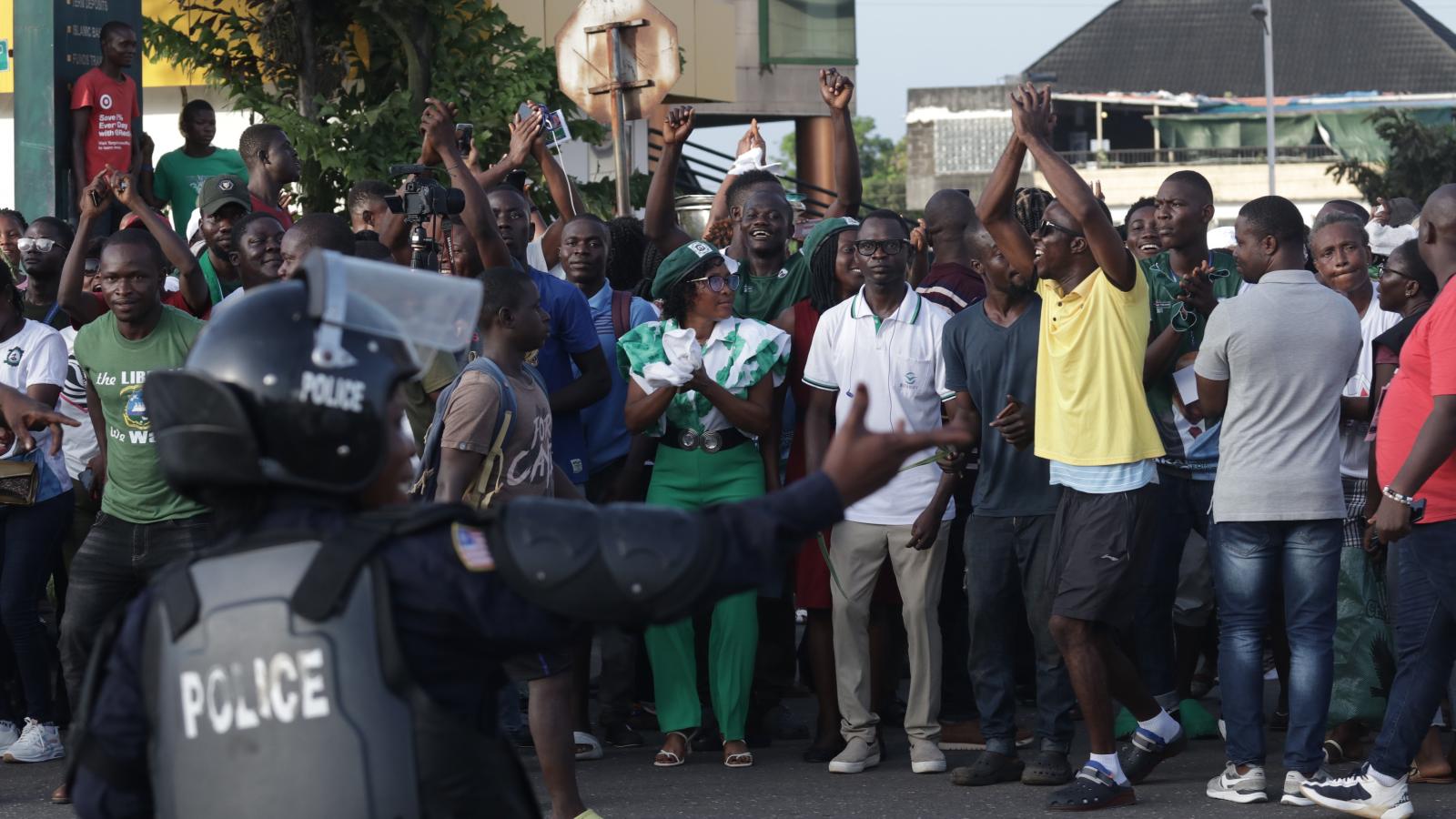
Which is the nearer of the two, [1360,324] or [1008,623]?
[1008,623]

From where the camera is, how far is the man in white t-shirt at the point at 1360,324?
7059 mm

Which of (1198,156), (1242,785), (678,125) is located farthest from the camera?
(1198,156)

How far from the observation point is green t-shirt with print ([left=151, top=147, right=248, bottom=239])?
10867mm

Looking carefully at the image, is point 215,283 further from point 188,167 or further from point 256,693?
point 256,693

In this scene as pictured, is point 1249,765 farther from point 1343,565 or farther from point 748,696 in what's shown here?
point 748,696

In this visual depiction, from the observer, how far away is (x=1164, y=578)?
7312 millimetres

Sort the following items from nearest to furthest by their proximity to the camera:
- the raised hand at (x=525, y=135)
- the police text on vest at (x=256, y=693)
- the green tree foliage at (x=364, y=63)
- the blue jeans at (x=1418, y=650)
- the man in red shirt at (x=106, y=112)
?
the police text on vest at (x=256, y=693) → the blue jeans at (x=1418, y=650) → the raised hand at (x=525, y=135) → the man in red shirt at (x=106, y=112) → the green tree foliage at (x=364, y=63)

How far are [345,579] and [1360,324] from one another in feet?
17.5

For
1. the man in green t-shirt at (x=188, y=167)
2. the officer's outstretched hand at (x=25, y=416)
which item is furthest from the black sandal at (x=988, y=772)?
the man in green t-shirt at (x=188, y=167)

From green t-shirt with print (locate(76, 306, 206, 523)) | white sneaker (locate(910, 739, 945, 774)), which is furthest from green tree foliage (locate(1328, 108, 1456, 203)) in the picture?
green t-shirt with print (locate(76, 306, 206, 523))

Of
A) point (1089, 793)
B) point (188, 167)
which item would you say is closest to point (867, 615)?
point (1089, 793)

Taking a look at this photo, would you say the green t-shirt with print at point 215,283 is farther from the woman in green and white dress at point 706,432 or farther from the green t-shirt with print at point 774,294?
the green t-shirt with print at point 774,294

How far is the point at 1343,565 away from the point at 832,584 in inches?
74.8

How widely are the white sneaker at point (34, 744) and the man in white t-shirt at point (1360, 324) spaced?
496 centimetres
